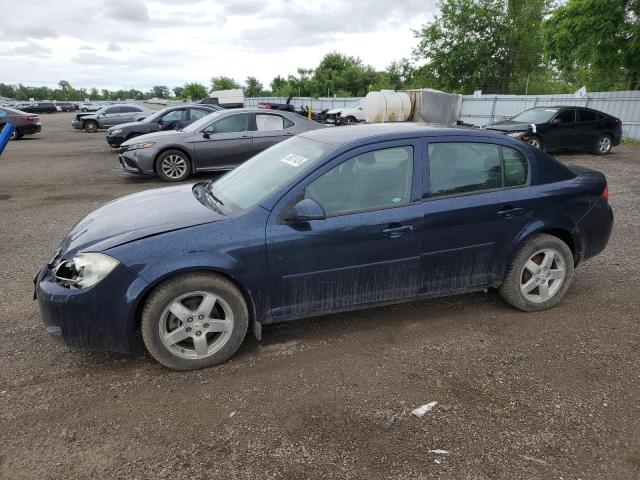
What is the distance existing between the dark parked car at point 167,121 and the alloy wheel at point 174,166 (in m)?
4.33

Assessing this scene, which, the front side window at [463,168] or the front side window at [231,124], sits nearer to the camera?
the front side window at [463,168]

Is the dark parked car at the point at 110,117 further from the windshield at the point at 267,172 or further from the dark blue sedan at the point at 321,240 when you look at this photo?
the dark blue sedan at the point at 321,240

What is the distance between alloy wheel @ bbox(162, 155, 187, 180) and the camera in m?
9.91

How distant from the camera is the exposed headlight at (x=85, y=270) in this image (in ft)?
9.59

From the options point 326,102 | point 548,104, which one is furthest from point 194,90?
point 548,104

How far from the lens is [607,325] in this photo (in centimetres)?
382

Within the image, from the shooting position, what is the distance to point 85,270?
2945mm

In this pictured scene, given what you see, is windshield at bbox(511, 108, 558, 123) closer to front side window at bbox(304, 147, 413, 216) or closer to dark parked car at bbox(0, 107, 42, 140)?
front side window at bbox(304, 147, 413, 216)

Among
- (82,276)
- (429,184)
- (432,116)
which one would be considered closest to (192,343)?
(82,276)

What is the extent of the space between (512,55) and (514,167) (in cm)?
3904

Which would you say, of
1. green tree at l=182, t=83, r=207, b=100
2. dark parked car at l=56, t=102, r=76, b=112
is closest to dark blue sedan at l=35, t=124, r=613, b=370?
dark parked car at l=56, t=102, r=76, b=112

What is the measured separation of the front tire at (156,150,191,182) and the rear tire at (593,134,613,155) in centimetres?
1267

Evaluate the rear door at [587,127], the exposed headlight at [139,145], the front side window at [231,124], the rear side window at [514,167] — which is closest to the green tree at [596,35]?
the rear door at [587,127]

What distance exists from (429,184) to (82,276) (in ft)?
8.23
